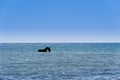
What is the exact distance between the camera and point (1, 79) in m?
49.6

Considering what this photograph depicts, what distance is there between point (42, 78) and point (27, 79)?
246cm

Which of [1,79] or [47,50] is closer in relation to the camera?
[1,79]

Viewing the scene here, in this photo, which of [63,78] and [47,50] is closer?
[63,78]

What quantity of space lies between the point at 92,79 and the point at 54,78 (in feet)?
18.6

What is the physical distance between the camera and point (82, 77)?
5194cm

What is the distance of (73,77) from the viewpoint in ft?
171

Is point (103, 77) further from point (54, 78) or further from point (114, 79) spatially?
point (54, 78)

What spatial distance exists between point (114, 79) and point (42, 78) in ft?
33.8

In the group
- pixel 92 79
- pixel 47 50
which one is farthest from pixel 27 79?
pixel 47 50

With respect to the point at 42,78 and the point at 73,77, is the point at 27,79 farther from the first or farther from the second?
the point at 73,77

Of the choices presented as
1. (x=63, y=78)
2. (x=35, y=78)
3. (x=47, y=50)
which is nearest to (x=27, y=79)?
(x=35, y=78)

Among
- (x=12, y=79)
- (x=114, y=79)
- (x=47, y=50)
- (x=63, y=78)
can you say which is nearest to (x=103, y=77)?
(x=114, y=79)

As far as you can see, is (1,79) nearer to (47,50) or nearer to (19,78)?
(19,78)

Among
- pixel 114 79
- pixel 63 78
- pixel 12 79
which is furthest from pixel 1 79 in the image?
pixel 114 79
